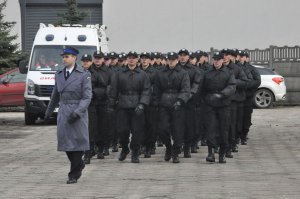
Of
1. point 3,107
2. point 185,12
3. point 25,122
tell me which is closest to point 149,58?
point 25,122

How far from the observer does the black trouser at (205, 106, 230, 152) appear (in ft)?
49.9

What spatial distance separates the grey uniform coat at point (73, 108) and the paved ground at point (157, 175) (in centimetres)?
60

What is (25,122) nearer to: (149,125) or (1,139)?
(1,139)

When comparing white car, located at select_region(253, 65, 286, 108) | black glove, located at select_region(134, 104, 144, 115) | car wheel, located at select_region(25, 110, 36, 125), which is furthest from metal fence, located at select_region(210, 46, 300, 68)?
black glove, located at select_region(134, 104, 144, 115)

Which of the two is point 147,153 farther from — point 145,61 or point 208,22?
point 208,22

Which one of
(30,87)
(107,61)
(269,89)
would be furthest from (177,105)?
(269,89)

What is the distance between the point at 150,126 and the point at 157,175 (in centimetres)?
280

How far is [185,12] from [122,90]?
2136 cm

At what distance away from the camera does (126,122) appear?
1547 cm

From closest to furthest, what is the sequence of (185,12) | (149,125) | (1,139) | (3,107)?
(149,125), (1,139), (3,107), (185,12)

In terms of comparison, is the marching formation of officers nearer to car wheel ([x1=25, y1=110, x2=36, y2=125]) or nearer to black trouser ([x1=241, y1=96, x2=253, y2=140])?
black trouser ([x1=241, y1=96, x2=253, y2=140])

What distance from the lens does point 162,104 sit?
15.4 metres

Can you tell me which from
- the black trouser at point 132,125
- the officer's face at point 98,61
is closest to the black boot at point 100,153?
the black trouser at point 132,125

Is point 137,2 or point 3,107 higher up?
point 137,2
